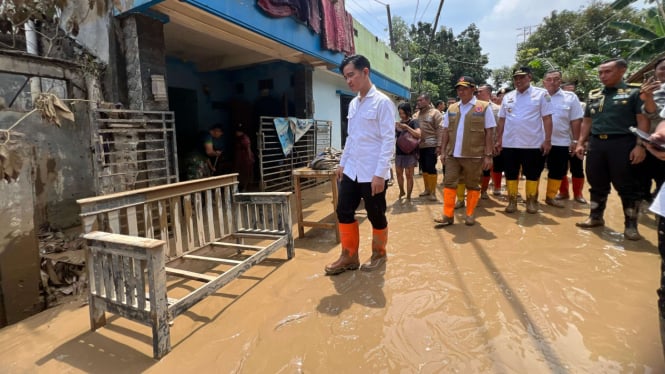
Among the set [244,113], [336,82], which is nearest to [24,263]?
[244,113]

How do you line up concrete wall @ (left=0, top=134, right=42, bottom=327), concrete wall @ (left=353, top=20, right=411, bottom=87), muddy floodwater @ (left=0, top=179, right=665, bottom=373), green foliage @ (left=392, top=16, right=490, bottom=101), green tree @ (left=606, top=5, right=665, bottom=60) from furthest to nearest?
green foliage @ (left=392, top=16, right=490, bottom=101) < green tree @ (left=606, top=5, right=665, bottom=60) < concrete wall @ (left=353, top=20, right=411, bottom=87) < concrete wall @ (left=0, top=134, right=42, bottom=327) < muddy floodwater @ (left=0, top=179, right=665, bottom=373)

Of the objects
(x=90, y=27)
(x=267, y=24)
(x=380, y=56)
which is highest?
(x=380, y=56)

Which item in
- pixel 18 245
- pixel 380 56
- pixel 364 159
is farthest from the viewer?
pixel 380 56

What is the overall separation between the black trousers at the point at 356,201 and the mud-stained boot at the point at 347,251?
70 mm

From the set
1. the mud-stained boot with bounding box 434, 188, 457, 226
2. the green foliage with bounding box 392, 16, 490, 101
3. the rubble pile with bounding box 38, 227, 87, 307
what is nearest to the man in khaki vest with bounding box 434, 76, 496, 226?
the mud-stained boot with bounding box 434, 188, 457, 226

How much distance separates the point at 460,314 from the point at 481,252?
1233 millimetres

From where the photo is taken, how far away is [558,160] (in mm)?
4754

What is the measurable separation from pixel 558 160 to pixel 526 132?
2.46 feet

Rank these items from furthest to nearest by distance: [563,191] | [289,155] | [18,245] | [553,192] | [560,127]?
[289,155]
[563,191]
[553,192]
[560,127]
[18,245]

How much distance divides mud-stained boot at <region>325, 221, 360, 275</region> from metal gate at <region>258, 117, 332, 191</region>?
3709 millimetres

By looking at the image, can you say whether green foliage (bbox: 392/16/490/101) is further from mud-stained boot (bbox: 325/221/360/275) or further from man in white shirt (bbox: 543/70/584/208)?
mud-stained boot (bbox: 325/221/360/275)

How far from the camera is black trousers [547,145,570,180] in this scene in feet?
15.5

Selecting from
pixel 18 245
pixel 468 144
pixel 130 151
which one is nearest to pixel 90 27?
pixel 130 151

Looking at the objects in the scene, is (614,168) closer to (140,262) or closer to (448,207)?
(448,207)
